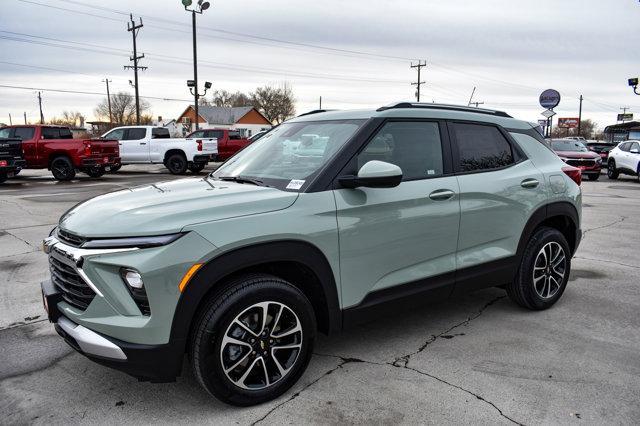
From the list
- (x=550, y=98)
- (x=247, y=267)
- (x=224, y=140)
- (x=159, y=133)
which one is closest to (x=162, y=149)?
(x=159, y=133)

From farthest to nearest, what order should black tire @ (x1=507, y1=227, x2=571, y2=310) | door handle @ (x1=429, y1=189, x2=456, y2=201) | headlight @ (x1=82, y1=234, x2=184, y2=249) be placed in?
black tire @ (x1=507, y1=227, x2=571, y2=310) < door handle @ (x1=429, y1=189, x2=456, y2=201) < headlight @ (x1=82, y1=234, x2=184, y2=249)

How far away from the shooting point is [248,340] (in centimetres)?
281

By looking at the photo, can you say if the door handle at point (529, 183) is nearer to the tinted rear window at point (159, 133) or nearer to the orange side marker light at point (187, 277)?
the orange side marker light at point (187, 277)

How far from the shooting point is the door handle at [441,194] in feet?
11.4

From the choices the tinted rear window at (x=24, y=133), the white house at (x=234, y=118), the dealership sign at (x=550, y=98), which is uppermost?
the white house at (x=234, y=118)

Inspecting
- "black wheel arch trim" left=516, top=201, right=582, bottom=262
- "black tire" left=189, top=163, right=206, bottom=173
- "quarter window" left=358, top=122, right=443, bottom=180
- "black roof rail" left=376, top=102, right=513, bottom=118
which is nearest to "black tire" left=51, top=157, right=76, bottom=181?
"black tire" left=189, top=163, right=206, bottom=173

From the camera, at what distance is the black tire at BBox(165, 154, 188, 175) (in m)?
20.6

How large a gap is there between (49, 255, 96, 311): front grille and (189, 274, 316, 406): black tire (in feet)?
1.97

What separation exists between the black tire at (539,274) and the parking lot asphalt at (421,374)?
0.14 metres

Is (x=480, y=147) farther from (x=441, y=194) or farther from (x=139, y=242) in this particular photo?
(x=139, y=242)

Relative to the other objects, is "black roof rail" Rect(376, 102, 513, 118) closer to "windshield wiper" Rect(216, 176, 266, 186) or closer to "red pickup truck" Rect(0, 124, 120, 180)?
"windshield wiper" Rect(216, 176, 266, 186)

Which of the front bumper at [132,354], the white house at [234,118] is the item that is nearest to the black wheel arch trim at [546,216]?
the front bumper at [132,354]

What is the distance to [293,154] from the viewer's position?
141 inches

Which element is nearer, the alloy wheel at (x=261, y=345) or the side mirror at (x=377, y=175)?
the alloy wheel at (x=261, y=345)
